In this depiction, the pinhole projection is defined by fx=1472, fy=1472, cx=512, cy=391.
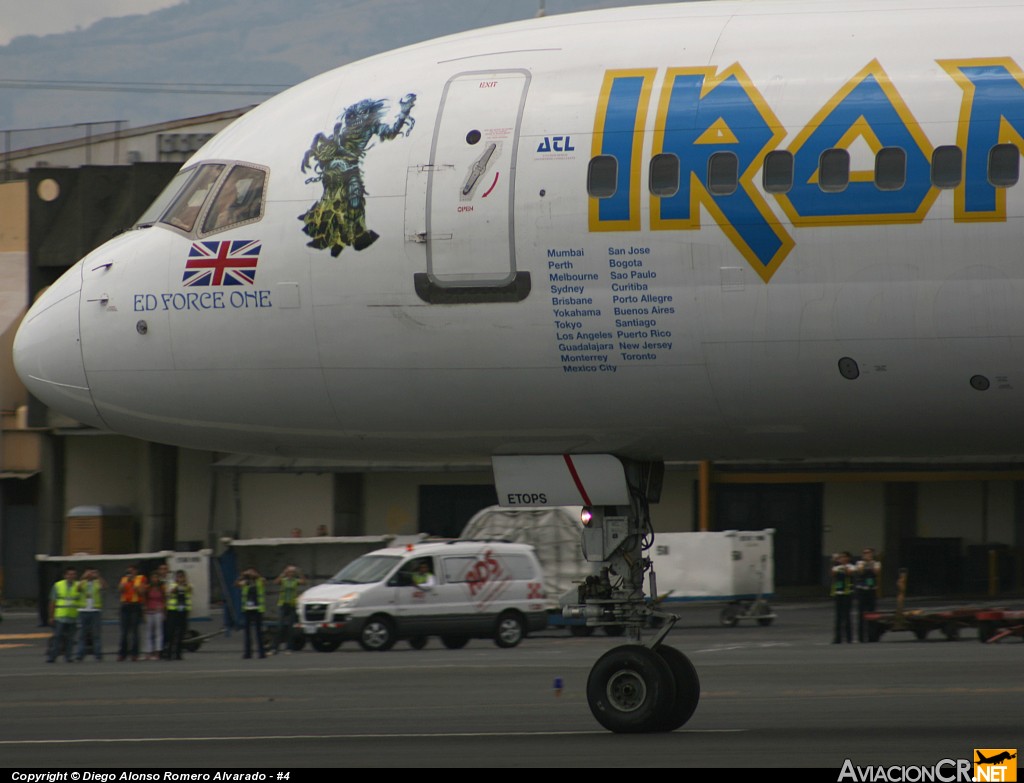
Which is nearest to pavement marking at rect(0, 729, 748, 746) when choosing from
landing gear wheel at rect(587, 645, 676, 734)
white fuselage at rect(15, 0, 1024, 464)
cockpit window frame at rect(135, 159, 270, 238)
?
landing gear wheel at rect(587, 645, 676, 734)

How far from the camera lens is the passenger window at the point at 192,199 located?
1153 cm

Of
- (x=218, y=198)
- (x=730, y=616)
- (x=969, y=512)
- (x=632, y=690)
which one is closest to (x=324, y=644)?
(x=730, y=616)

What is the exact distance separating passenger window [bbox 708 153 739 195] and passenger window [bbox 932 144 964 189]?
1.32m

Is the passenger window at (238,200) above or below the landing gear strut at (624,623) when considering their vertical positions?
above

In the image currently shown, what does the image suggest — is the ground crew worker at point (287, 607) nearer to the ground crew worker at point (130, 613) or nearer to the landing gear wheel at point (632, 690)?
the ground crew worker at point (130, 613)

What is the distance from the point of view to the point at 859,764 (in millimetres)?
10430

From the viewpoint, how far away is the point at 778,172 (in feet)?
33.0

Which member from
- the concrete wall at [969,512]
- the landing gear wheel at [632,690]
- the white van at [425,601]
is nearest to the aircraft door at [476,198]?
the landing gear wheel at [632,690]

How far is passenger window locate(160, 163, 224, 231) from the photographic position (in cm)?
1153

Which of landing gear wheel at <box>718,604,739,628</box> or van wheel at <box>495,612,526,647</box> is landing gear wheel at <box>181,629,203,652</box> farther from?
landing gear wheel at <box>718,604,739,628</box>

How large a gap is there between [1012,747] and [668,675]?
265 cm

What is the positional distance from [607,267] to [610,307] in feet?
0.94

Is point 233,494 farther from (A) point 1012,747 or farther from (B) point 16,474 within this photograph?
(A) point 1012,747

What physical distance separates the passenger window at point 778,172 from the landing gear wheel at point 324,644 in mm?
17510
